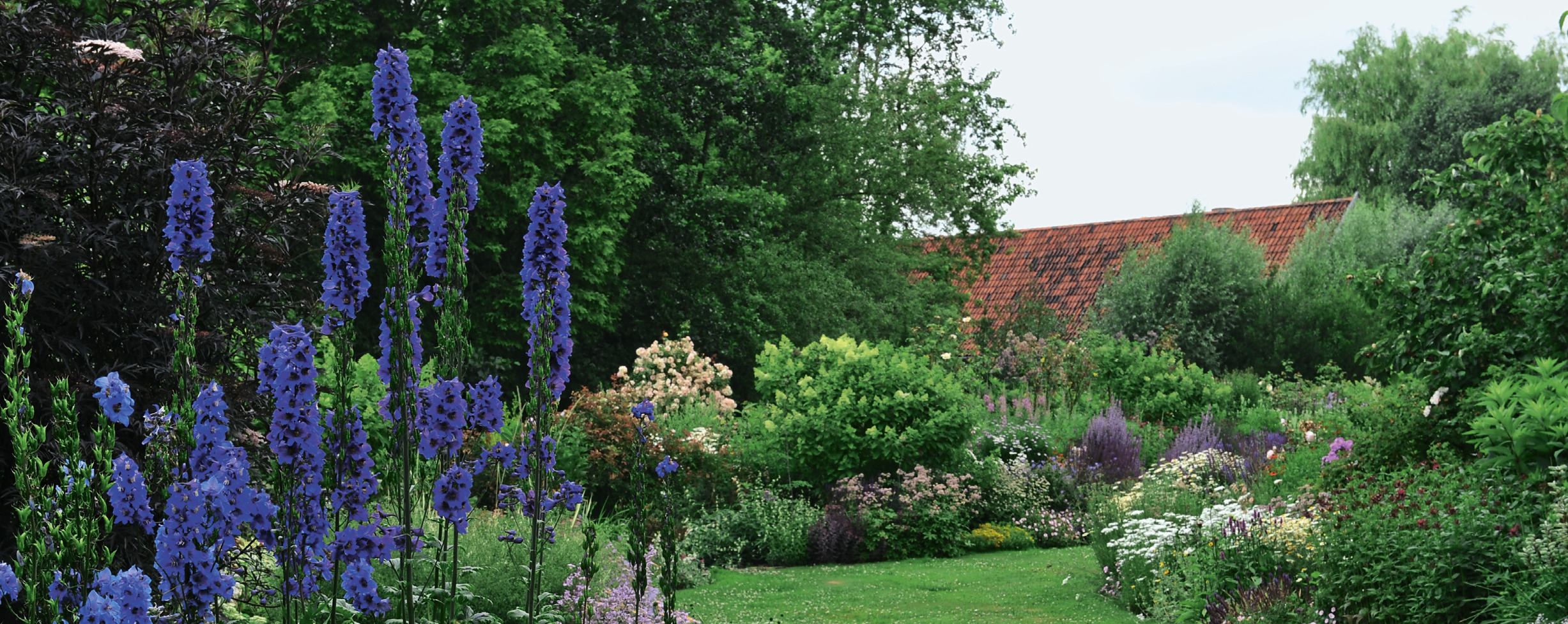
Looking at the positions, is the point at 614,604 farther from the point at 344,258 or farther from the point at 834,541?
the point at 834,541

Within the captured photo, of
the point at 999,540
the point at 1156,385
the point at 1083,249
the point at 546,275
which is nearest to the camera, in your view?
the point at 546,275

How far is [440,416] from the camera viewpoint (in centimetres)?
300

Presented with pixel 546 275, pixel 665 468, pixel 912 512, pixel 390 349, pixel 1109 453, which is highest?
pixel 546 275

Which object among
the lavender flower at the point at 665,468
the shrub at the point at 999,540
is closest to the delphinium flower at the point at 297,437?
the lavender flower at the point at 665,468

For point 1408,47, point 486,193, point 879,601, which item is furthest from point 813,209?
point 1408,47

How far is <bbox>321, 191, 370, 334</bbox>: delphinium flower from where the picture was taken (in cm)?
284

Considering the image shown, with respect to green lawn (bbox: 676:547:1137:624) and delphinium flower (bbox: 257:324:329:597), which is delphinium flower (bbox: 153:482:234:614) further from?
green lawn (bbox: 676:547:1137:624)

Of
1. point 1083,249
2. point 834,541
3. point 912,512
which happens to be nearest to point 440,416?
point 834,541

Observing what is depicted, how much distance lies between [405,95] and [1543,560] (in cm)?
501

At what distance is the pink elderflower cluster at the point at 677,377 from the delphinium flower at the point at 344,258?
10559mm

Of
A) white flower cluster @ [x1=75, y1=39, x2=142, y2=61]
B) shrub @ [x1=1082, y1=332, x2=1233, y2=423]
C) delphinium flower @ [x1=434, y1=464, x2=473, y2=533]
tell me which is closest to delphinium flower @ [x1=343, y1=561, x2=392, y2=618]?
delphinium flower @ [x1=434, y1=464, x2=473, y2=533]

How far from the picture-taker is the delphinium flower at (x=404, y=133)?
2.95m

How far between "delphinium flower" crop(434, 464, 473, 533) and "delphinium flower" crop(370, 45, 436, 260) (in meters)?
0.55

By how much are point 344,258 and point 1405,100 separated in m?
30.7
